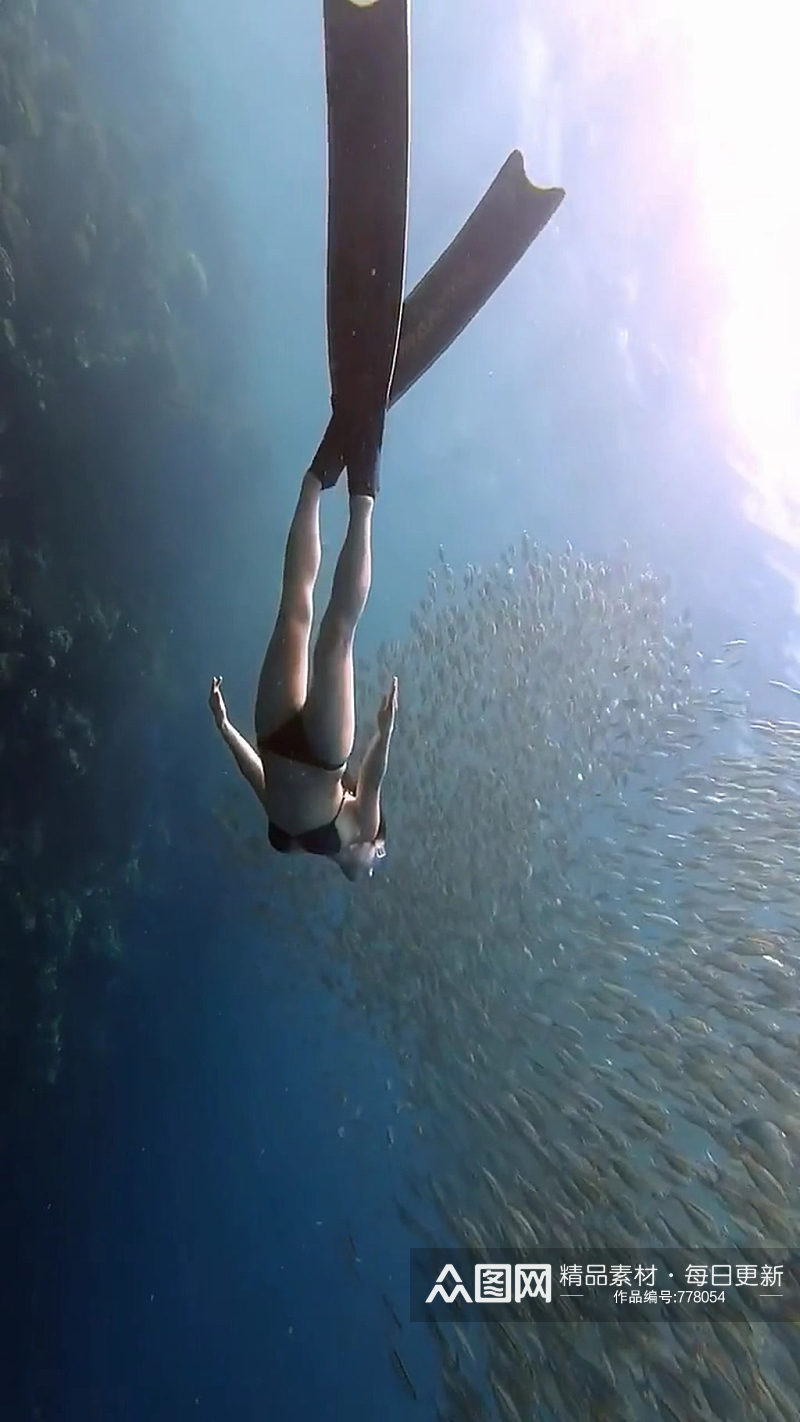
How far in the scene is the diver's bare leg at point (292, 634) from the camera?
2.57 meters

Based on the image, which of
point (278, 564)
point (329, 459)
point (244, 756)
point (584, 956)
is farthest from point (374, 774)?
point (278, 564)

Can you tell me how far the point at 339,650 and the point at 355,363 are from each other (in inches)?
28.1

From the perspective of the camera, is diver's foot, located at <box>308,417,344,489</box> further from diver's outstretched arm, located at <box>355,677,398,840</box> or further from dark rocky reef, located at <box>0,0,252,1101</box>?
dark rocky reef, located at <box>0,0,252,1101</box>

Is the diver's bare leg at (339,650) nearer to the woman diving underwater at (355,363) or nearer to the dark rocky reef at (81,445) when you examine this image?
the woman diving underwater at (355,363)

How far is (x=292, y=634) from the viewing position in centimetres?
257

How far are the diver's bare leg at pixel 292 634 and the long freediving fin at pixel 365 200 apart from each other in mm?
391

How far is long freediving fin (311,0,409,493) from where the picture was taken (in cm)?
187

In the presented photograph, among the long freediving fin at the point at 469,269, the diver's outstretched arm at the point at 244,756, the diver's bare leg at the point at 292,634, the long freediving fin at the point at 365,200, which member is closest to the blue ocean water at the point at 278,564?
the diver's outstretched arm at the point at 244,756

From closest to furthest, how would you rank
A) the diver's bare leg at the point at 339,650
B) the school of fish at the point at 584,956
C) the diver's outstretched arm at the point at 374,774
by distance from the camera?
the diver's bare leg at the point at 339,650 → the diver's outstretched arm at the point at 374,774 → the school of fish at the point at 584,956

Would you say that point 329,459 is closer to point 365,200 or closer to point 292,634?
point 292,634

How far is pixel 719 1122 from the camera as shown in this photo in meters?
5.64

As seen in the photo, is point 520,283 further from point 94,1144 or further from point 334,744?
point 94,1144

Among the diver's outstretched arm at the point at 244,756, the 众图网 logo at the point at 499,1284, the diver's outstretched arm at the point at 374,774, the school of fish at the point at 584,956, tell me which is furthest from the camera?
the 众图网 logo at the point at 499,1284


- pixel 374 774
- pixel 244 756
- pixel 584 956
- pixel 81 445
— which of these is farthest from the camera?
pixel 81 445
